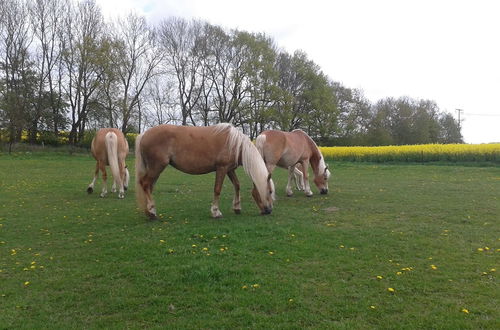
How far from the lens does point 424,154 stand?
27.8 metres

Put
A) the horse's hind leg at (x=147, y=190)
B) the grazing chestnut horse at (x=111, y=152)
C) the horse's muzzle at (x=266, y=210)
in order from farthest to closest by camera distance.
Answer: the grazing chestnut horse at (x=111, y=152)
the horse's muzzle at (x=266, y=210)
the horse's hind leg at (x=147, y=190)

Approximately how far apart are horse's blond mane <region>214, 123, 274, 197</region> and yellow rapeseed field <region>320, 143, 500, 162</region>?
2293cm

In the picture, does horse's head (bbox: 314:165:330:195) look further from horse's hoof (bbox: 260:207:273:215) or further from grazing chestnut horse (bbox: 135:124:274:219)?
grazing chestnut horse (bbox: 135:124:274:219)

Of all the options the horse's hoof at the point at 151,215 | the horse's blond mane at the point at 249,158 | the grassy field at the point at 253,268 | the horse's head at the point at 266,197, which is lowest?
the grassy field at the point at 253,268

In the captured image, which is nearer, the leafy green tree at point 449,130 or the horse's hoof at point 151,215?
the horse's hoof at point 151,215

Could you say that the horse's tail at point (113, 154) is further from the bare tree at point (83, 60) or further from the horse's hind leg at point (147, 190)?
the bare tree at point (83, 60)

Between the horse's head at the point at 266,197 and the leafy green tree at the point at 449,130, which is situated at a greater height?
the leafy green tree at the point at 449,130

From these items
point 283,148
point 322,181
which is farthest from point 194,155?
point 322,181

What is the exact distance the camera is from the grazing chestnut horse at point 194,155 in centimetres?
743

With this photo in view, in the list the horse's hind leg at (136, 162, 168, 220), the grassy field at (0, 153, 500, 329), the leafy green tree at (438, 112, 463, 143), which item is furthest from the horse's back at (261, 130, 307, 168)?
the leafy green tree at (438, 112, 463, 143)

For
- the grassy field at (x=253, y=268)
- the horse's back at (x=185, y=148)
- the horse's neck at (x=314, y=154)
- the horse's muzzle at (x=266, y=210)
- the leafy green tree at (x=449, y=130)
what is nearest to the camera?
the grassy field at (x=253, y=268)

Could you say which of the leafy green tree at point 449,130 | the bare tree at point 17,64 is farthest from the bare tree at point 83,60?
the leafy green tree at point 449,130

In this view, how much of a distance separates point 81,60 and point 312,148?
29576 millimetres

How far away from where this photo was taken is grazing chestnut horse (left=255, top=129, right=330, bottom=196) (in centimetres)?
1041
